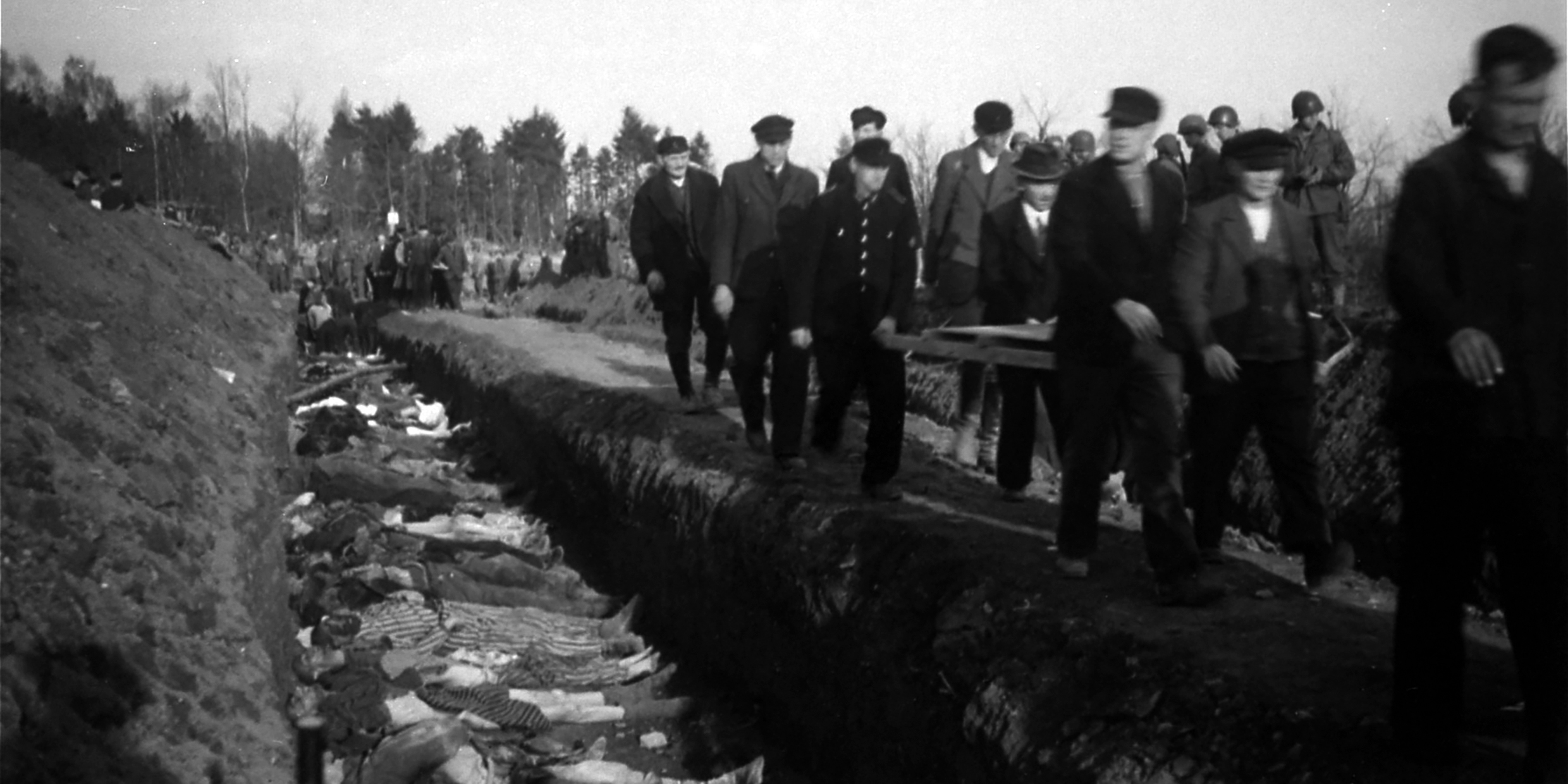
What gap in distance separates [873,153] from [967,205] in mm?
1181

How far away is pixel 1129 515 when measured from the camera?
690 centimetres

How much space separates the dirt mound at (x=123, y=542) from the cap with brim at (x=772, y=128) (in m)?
3.42

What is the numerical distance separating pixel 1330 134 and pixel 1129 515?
3444 mm

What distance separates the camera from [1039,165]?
7.04m

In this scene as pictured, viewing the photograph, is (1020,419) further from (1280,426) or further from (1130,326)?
(1130,326)

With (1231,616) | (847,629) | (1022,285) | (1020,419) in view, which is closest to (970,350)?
(1020,419)

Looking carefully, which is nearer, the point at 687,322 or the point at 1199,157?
the point at 1199,157

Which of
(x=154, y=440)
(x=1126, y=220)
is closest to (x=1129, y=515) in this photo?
(x=1126, y=220)

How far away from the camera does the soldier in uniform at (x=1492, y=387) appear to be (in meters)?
3.20

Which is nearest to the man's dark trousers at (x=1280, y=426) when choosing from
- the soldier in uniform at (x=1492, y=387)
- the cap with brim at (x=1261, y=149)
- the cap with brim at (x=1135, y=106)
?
the cap with brim at (x=1261, y=149)

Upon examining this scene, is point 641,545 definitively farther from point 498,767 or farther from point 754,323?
point 498,767

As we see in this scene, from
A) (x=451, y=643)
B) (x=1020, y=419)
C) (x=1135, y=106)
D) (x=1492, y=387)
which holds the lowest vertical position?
(x=451, y=643)

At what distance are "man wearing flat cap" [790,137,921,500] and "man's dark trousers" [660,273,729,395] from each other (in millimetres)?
2424

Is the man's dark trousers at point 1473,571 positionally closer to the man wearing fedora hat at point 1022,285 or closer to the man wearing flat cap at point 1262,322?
the man wearing flat cap at point 1262,322
